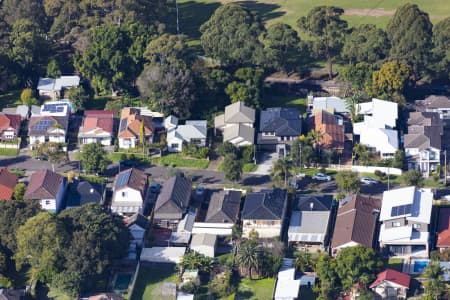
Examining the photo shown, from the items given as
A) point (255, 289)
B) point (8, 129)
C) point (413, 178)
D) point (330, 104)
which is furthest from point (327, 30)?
point (255, 289)

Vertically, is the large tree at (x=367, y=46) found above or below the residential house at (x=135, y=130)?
above

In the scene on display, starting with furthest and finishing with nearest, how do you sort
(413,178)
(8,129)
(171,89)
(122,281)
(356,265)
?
(171,89)
(8,129)
(413,178)
(122,281)
(356,265)

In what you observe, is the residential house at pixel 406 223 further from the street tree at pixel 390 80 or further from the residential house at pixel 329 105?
the street tree at pixel 390 80

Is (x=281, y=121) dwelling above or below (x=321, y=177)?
above

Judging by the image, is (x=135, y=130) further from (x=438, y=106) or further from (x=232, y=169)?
(x=438, y=106)

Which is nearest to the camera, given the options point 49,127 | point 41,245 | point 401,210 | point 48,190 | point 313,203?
point 41,245

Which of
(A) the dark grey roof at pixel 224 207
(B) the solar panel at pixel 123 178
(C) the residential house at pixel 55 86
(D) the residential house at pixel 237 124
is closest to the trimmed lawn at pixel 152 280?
(A) the dark grey roof at pixel 224 207

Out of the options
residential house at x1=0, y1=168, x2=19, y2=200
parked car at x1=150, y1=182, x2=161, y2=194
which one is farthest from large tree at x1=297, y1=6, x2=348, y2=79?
residential house at x1=0, y1=168, x2=19, y2=200
